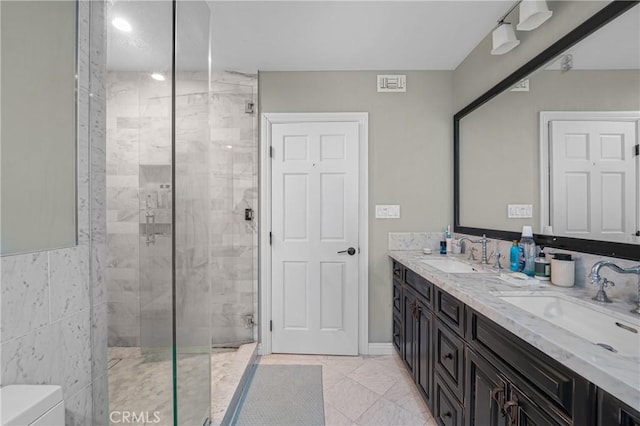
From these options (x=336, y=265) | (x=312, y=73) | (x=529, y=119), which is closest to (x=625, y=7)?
(x=529, y=119)

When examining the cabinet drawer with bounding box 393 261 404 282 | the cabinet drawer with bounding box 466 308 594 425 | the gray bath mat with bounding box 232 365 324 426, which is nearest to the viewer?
the cabinet drawer with bounding box 466 308 594 425

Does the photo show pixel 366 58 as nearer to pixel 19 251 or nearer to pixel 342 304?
pixel 342 304

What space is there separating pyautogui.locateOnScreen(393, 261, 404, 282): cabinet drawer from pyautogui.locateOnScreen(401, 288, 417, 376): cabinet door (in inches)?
5.9

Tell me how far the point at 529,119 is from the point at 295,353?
258 centimetres

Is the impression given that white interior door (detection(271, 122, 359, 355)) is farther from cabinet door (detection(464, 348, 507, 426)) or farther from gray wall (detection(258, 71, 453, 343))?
cabinet door (detection(464, 348, 507, 426))

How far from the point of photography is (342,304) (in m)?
2.68

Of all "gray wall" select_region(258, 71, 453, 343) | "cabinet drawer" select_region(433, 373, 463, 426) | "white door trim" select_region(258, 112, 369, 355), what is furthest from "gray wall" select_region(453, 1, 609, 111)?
"cabinet drawer" select_region(433, 373, 463, 426)

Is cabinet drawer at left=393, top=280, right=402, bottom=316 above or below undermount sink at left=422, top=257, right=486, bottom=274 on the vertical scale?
below

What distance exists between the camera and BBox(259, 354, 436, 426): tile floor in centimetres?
186

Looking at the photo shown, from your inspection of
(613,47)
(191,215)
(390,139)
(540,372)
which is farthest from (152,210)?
(390,139)

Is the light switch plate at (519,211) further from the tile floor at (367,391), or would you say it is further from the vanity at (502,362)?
the tile floor at (367,391)

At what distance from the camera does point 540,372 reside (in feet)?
2.91

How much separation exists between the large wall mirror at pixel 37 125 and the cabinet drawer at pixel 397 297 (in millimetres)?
2174

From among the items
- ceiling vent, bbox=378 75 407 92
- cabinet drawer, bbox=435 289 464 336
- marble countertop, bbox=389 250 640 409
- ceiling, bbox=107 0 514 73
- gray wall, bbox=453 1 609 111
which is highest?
ceiling, bbox=107 0 514 73
